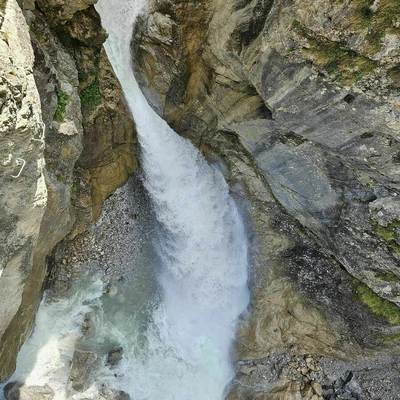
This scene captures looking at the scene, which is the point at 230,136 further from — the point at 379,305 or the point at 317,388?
the point at 317,388

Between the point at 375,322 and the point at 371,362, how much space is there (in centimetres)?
249

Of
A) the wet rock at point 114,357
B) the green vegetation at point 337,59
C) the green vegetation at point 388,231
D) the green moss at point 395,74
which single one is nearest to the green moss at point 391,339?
the green vegetation at point 388,231

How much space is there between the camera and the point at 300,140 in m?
8.33

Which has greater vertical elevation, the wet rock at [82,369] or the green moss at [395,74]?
the green moss at [395,74]

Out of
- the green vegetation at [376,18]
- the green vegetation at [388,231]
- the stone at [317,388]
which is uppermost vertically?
the green vegetation at [376,18]

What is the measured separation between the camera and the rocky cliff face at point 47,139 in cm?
556

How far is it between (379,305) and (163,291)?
22.5 ft

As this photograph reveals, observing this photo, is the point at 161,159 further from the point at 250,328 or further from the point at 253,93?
the point at 250,328

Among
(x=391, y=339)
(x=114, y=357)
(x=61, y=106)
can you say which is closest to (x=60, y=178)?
(x=61, y=106)

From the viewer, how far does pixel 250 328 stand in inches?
475

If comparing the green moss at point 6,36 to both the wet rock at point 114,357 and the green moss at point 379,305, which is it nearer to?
the wet rock at point 114,357

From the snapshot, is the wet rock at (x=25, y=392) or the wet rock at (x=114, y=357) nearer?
the wet rock at (x=25, y=392)

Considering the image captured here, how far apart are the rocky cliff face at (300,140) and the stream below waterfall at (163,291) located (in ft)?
2.40

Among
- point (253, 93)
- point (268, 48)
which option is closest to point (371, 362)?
point (253, 93)
